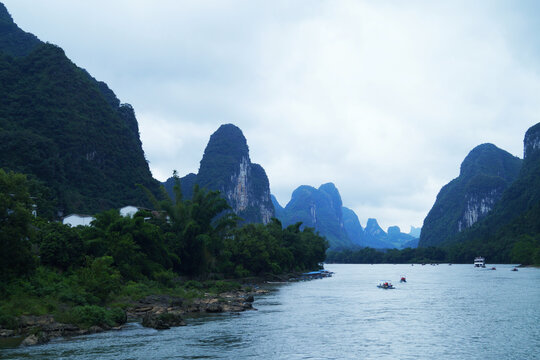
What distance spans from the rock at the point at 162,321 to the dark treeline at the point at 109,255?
214 cm

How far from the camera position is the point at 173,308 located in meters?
32.6

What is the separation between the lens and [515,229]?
465 ft

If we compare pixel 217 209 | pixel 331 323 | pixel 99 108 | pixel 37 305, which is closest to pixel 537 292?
pixel 331 323

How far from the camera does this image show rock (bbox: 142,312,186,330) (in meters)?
26.1

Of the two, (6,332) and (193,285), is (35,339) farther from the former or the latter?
(193,285)

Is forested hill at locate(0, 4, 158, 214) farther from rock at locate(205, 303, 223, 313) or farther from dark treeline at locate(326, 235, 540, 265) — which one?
dark treeline at locate(326, 235, 540, 265)

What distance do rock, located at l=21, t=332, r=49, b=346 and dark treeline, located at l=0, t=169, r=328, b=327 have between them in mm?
2878

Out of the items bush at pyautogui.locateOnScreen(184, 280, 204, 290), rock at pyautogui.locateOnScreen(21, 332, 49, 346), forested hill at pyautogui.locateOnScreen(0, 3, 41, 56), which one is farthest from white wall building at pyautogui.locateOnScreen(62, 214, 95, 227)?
forested hill at pyautogui.locateOnScreen(0, 3, 41, 56)

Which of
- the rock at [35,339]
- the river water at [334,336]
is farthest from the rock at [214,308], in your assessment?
the rock at [35,339]

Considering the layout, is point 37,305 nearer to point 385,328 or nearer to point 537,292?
point 385,328

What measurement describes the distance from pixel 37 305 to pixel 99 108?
93.3 m

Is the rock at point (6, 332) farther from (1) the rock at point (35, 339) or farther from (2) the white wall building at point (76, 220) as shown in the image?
(2) the white wall building at point (76, 220)

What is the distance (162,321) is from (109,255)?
13011 millimetres

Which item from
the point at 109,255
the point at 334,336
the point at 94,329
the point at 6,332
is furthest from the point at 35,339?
the point at 109,255
